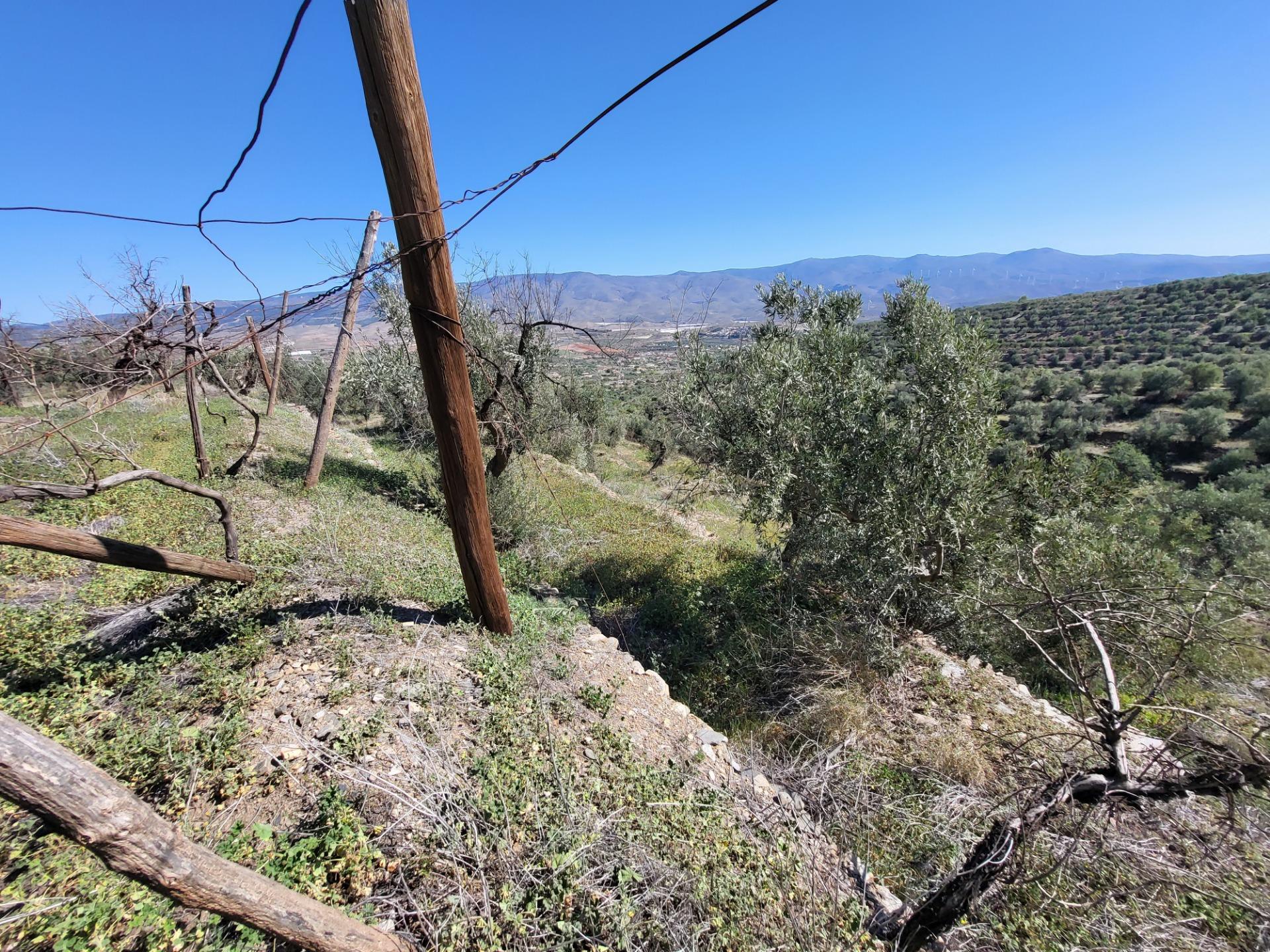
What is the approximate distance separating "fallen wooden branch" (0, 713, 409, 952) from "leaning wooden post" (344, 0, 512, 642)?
273 centimetres

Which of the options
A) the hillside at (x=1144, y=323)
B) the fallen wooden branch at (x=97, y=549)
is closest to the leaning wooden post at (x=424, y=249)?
the fallen wooden branch at (x=97, y=549)

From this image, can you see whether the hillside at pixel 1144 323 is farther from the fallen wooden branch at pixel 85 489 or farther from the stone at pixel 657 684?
the fallen wooden branch at pixel 85 489

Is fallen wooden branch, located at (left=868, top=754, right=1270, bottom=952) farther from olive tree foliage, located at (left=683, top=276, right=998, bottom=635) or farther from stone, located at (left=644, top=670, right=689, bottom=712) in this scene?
olive tree foliage, located at (left=683, top=276, right=998, bottom=635)

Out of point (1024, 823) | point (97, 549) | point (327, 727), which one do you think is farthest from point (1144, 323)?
point (97, 549)

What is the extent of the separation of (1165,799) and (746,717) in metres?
4.46

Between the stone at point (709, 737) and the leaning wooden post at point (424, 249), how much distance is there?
300 centimetres

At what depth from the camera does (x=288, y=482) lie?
35.3ft

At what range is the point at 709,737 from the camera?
5.32m

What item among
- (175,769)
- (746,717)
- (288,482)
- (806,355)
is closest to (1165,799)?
(746,717)

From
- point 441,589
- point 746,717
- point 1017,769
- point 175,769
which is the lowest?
point 746,717

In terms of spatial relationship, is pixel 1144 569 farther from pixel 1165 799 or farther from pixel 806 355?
pixel 1165 799

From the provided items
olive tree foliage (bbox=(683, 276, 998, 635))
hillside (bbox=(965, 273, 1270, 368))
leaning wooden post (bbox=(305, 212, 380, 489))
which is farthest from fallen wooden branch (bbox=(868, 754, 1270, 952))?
hillside (bbox=(965, 273, 1270, 368))

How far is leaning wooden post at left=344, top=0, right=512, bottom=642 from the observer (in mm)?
2863

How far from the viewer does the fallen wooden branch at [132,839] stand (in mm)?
1522
